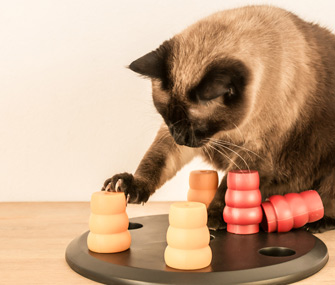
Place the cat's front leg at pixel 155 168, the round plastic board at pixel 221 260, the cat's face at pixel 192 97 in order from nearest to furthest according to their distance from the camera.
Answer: the round plastic board at pixel 221 260 → the cat's face at pixel 192 97 → the cat's front leg at pixel 155 168

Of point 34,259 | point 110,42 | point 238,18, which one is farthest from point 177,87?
point 110,42

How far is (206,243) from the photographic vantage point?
1068 millimetres

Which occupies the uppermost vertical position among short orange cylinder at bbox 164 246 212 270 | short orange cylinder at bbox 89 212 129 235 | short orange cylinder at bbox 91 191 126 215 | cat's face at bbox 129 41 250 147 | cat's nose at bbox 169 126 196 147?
cat's face at bbox 129 41 250 147

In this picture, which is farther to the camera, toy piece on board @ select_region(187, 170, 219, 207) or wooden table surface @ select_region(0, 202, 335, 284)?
toy piece on board @ select_region(187, 170, 219, 207)

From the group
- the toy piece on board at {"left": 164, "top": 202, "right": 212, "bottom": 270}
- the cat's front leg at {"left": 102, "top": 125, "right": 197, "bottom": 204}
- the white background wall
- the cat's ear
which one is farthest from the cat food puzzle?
the white background wall

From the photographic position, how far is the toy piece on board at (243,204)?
1.34m

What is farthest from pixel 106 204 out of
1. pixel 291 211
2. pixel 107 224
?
pixel 291 211

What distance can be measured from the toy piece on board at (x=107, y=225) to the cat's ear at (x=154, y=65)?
395mm

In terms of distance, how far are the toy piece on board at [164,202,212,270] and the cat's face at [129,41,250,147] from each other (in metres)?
0.35

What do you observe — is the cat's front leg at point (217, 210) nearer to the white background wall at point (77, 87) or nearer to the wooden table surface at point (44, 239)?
the wooden table surface at point (44, 239)

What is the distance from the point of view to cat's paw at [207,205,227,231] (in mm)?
1402

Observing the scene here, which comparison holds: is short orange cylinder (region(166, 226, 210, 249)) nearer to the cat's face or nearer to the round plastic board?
the round plastic board

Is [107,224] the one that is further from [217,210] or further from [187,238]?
[217,210]

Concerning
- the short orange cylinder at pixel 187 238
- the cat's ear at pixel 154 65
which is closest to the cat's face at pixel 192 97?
the cat's ear at pixel 154 65
